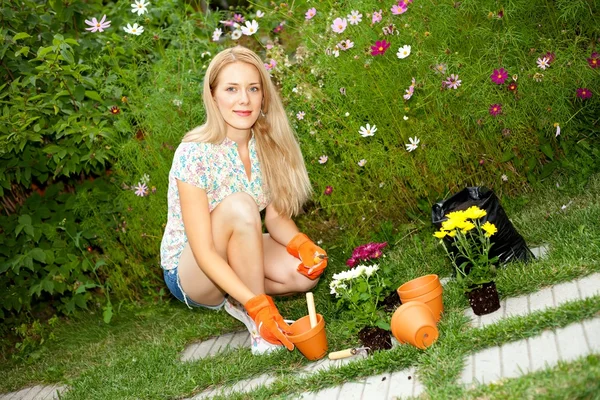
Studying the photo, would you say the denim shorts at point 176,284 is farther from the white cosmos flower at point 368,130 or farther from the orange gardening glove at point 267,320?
the white cosmos flower at point 368,130

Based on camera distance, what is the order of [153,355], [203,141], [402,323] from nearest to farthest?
[402,323] → [203,141] → [153,355]

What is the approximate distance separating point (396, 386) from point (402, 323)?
0.24 metres

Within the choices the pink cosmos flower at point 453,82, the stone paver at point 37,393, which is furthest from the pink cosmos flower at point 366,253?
the stone paver at point 37,393

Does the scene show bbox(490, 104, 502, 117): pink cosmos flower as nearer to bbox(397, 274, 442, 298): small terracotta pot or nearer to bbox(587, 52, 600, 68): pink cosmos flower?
bbox(587, 52, 600, 68): pink cosmos flower

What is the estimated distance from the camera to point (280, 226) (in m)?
3.35

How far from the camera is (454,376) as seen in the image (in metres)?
2.36

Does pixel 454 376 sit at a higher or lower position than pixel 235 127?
lower

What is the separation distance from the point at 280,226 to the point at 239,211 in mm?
340

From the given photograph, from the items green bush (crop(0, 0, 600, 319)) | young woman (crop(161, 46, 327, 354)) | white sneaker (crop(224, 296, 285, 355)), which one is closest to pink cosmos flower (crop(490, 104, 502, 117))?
green bush (crop(0, 0, 600, 319))

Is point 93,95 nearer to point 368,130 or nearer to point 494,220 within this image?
point 368,130

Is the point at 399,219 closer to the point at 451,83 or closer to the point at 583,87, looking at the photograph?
the point at 451,83

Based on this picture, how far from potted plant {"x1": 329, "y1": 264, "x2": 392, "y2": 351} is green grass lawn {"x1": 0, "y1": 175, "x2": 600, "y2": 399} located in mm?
69

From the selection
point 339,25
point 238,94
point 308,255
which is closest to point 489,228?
point 308,255

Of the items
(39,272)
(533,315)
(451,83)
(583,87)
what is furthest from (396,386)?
(39,272)
